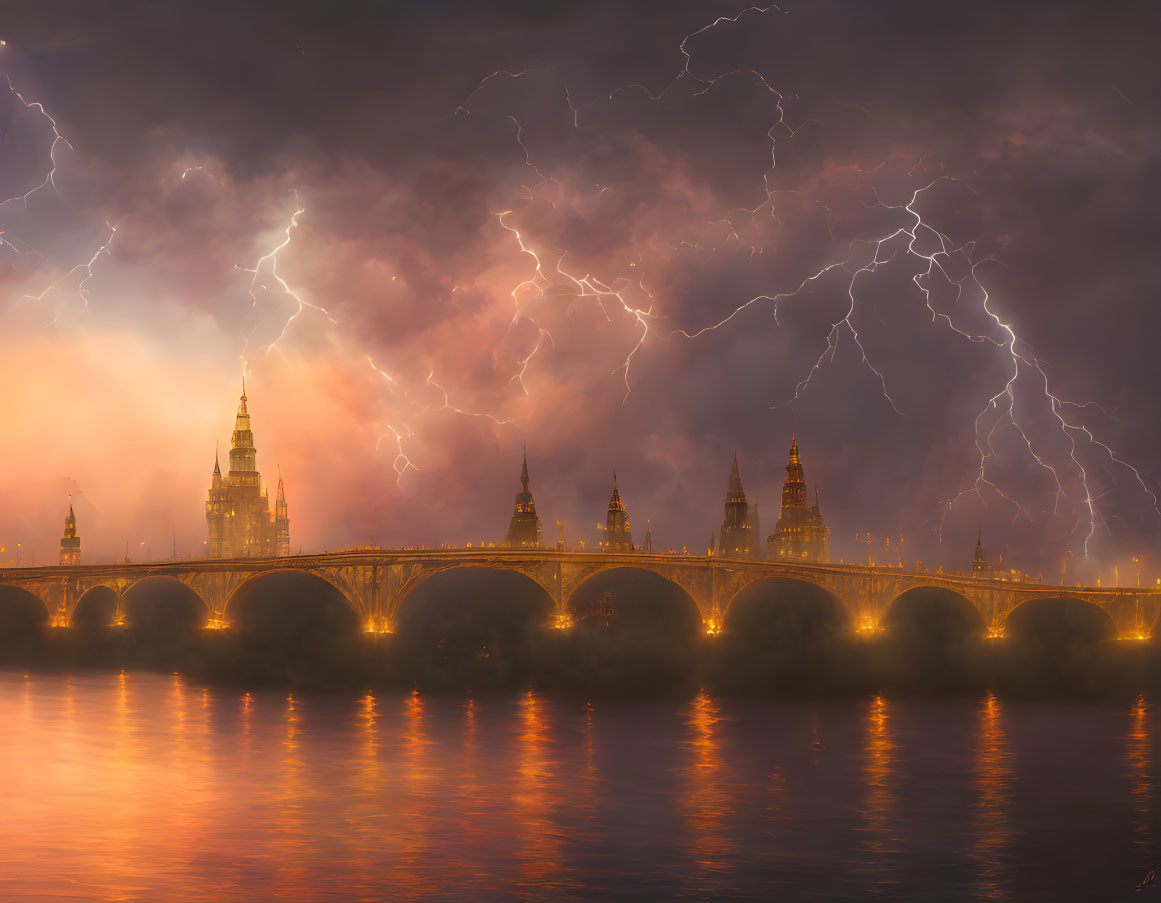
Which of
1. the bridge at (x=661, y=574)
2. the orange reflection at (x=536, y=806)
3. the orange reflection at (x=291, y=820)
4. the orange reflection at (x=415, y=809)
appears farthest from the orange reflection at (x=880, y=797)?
the bridge at (x=661, y=574)

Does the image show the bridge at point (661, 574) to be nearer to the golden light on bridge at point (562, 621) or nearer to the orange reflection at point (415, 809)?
the golden light on bridge at point (562, 621)

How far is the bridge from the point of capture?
538 feet

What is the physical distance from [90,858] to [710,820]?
25629 mm

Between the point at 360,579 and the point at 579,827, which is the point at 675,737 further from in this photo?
the point at 360,579

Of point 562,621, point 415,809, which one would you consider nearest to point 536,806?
point 415,809

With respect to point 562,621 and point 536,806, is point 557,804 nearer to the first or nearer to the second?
point 536,806

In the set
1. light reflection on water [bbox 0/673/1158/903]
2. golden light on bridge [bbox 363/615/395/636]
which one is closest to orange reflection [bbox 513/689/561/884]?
light reflection on water [bbox 0/673/1158/903]

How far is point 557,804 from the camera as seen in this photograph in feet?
196

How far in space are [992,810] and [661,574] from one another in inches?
4347

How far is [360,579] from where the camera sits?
546ft

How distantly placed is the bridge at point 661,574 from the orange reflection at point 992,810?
74274 mm

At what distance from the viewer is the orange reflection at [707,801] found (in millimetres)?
49906

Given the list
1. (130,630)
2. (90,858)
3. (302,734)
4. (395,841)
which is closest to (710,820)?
(395,841)

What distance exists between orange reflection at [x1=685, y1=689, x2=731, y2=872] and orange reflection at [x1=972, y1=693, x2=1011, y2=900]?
9.82 meters
